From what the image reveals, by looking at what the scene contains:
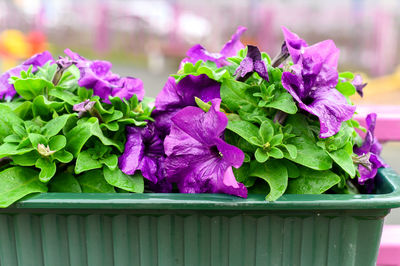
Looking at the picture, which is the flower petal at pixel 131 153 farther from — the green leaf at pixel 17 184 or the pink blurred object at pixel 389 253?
the pink blurred object at pixel 389 253

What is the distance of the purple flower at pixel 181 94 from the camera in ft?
2.85

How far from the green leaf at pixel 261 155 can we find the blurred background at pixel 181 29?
5.65 meters

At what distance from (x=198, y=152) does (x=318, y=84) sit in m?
0.27

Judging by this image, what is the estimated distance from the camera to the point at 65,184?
83cm

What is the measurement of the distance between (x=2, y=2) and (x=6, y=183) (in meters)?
12.5

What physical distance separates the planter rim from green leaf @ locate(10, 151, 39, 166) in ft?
0.31

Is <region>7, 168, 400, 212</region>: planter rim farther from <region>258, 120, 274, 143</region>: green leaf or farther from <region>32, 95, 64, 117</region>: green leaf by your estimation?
<region>32, 95, 64, 117</region>: green leaf

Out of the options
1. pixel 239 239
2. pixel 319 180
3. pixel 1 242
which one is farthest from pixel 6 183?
pixel 319 180

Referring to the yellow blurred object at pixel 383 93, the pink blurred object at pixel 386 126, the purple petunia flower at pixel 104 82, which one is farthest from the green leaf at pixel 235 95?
the yellow blurred object at pixel 383 93

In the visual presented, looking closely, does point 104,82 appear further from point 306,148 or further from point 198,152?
point 306,148

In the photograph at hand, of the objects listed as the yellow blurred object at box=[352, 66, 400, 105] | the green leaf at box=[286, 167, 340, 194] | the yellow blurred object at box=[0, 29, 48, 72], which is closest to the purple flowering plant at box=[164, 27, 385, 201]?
the green leaf at box=[286, 167, 340, 194]

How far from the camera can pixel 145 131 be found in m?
0.89

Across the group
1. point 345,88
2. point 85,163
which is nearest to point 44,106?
point 85,163

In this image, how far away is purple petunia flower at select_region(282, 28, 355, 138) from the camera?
79 cm
